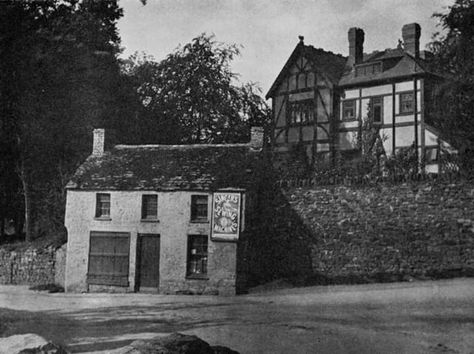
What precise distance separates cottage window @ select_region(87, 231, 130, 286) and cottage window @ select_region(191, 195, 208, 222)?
2090mm

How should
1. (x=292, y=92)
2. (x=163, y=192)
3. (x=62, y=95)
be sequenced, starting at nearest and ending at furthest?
(x=62, y=95)
(x=163, y=192)
(x=292, y=92)

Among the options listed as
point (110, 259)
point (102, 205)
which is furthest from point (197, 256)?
point (102, 205)

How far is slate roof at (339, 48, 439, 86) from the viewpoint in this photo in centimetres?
2012

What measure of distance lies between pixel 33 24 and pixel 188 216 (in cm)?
701

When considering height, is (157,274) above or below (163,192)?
below

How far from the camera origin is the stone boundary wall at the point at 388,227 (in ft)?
45.7

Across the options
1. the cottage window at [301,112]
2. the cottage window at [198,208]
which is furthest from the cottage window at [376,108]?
the cottage window at [198,208]

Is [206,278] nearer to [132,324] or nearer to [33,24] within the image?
[132,324]

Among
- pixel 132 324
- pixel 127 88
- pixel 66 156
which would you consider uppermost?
pixel 127 88

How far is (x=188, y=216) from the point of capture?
16172 millimetres

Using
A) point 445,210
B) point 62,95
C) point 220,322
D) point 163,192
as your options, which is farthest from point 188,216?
point 445,210

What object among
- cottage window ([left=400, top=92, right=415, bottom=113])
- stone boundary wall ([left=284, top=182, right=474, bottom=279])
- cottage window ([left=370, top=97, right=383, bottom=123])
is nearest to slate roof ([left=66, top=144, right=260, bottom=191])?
stone boundary wall ([left=284, top=182, right=474, bottom=279])

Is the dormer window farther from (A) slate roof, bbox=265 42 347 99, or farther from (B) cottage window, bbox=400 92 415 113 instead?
(B) cottage window, bbox=400 92 415 113

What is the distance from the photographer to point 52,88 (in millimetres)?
14805
